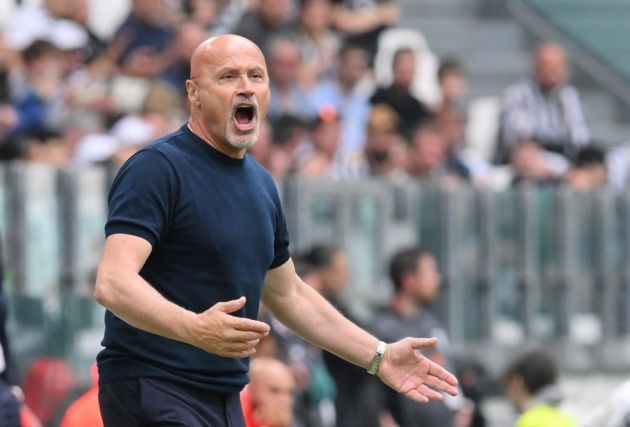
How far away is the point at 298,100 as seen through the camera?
46.5 feet

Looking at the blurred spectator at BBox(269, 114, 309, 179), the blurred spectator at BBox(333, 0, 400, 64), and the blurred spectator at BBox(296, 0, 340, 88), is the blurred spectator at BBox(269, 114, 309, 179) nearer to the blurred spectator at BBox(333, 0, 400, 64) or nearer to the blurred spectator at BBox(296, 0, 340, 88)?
the blurred spectator at BBox(296, 0, 340, 88)

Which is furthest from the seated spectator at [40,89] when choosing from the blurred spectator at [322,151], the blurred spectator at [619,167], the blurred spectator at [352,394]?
the blurred spectator at [619,167]

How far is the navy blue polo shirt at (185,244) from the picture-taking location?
537cm

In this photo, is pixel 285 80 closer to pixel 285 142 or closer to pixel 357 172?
pixel 357 172

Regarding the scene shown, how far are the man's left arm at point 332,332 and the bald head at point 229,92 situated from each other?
2.00ft

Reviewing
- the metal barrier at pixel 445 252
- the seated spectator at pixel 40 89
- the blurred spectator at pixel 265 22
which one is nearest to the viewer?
the metal barrier at pixel 445 252

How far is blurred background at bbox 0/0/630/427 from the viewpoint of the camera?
415 inches

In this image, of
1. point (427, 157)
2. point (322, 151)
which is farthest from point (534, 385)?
point (427, 157)

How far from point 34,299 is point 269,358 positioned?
1747mm

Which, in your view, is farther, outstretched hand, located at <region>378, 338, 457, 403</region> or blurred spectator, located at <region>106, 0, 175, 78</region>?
blurred spectator, located at <region>106, 0, 175, 78</region>

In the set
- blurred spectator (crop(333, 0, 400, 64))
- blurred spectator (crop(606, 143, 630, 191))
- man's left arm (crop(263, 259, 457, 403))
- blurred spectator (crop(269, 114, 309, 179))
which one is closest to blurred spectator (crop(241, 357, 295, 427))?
man's left arm (crop(263, 259, 457, 403))

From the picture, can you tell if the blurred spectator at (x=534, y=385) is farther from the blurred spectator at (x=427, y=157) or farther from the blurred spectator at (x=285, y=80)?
the blurred spectator at (x=285, y=80)

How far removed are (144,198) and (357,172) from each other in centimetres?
814

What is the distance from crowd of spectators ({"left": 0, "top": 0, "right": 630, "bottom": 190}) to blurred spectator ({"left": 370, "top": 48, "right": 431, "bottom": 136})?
0.04 ft
